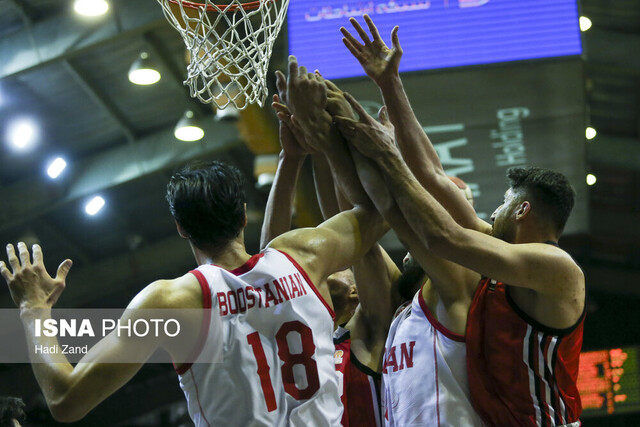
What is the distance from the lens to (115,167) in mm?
12125

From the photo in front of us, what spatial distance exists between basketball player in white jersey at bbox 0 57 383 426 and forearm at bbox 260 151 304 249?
750 millimetres

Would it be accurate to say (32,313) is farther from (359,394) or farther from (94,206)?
(94,206)

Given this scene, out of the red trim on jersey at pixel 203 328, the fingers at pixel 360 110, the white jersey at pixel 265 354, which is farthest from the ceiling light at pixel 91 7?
the red trim on jersey at pixel 203 328

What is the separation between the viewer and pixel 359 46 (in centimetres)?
350

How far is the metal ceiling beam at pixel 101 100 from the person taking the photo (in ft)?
34.2

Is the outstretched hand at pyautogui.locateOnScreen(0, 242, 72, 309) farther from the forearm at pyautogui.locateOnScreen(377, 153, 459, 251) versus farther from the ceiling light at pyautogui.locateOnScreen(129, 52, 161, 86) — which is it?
the ceiling light at pyautogui.locateOnScreen(129, 52, 161, 86)

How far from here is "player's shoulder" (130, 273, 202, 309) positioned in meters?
2.57

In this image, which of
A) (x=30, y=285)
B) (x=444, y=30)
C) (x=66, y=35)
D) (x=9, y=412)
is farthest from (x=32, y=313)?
(x=66, y=35)

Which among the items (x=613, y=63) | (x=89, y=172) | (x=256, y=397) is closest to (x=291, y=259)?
(x=256, y=397)

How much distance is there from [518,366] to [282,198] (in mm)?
1406

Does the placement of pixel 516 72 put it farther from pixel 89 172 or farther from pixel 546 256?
pixel 89 172

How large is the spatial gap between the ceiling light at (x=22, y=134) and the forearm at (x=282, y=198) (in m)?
8.56

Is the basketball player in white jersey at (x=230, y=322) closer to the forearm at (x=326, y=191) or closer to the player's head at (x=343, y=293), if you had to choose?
the forearm at (x=326, y=191)

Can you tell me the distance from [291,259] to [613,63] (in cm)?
807
